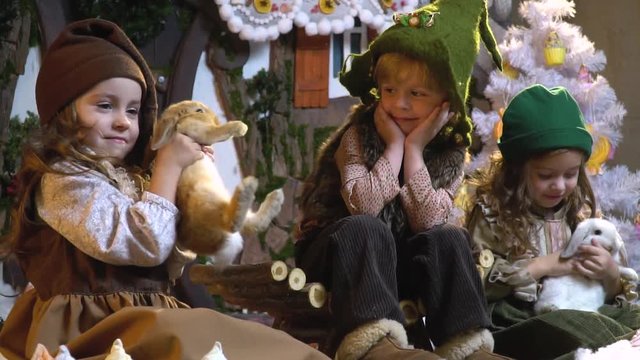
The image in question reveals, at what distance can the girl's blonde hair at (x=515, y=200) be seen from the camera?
2322 millimetres

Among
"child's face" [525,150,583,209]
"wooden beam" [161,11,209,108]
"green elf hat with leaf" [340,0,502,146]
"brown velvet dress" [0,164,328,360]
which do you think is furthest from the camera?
"wooden beam" [161,11,209,108]

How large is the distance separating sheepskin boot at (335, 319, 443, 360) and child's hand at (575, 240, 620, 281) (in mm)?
562

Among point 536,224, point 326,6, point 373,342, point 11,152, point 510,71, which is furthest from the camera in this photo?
point 510,71

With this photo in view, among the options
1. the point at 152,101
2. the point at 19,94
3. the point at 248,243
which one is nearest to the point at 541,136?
the point at 152,101

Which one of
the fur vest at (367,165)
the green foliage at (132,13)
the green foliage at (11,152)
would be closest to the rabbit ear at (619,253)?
the fur vest at (367,165)

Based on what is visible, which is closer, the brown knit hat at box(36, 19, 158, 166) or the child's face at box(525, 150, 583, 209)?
the brown knit hat at box(36, 19, 158, 166)

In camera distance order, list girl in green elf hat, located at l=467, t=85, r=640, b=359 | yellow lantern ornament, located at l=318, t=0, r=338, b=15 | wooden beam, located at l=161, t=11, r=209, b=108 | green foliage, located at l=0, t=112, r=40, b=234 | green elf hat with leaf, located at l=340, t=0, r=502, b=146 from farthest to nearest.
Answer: yellow lantern ornament, located at l=318, t=0, r=338, b=15 < wooden beam, located at l=161, t=11, r=209, b=108 < green foliage, located at l=0, t=112, r=40, b=234 < girl in green elf hat, located at l=467, t=85, r=640, b=359 < green elf hat with leaf, located at l=340, t=0, r=502, b=146

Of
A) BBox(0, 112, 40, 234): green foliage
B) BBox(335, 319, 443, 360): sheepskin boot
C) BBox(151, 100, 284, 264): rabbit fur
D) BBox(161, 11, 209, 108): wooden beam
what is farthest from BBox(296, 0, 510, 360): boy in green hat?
BBox(0, 112, 40, 234): green foliage

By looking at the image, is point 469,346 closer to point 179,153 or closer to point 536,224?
point 536,224

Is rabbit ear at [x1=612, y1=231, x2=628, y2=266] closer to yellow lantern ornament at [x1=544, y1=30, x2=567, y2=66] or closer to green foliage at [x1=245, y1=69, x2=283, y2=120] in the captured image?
yellow lantern ornament at [x1=544, y1=30, x2=567, y2=66]

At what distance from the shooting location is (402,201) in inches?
81.8

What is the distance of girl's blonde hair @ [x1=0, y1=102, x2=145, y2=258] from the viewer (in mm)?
1941

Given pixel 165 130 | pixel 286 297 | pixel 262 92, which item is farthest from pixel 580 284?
pixel 262 92

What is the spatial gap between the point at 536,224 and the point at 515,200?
74 mm
